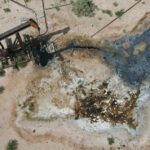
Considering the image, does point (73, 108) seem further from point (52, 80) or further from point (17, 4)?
point (17, 4)

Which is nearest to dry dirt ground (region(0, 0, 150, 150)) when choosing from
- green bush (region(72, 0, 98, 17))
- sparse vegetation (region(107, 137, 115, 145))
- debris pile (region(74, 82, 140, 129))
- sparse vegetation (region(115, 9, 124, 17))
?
sparse vegetation (region(107, 137, 115, 145))

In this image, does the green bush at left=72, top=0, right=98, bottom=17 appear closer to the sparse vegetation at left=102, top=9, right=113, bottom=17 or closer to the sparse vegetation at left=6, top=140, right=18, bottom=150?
the sparse vegetation at left=102, top=9, right=113, bottom=17

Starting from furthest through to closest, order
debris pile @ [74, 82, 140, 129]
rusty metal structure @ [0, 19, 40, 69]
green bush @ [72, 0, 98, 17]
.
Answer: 1. green bush @ [72, 0, 98, 17]
2. debris pile @ [74, 82, 140, 129]
3. rusty metal structure @ [0, 19, 40, 69]

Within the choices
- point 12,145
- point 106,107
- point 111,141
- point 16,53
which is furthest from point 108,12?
point 12,145

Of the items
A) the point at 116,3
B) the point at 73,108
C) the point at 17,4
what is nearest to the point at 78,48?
the point at 73,108

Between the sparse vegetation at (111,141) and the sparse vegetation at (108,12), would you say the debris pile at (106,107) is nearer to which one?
the sparse vegetation at (111,141)

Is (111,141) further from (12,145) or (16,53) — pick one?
(16,53)

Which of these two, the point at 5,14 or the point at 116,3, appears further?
the point at 116,3

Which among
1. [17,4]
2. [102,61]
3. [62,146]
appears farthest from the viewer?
[17,4]

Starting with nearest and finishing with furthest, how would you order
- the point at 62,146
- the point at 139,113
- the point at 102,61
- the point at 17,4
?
the point at 62,146 → the point at 139,113 → the point at 102,61 → the point at 17,4
